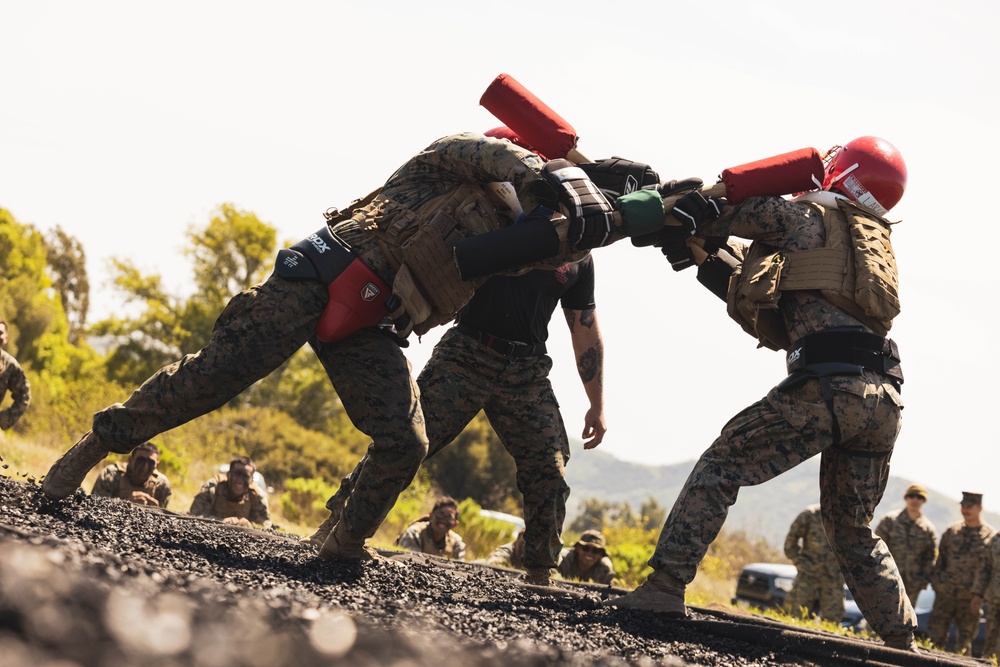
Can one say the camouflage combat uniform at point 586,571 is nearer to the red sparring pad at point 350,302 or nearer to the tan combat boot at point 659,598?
the tan combat boot at point 659,598

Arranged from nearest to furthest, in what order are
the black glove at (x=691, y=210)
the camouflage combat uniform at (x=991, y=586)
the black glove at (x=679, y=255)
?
1. the black glove at (x=691, y=210)
2. the black glove at (x=679, y=255)
3. the camouflage combat uniform at (x=991, y=586)

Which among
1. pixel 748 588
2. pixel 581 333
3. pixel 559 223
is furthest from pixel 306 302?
pixel 748 588

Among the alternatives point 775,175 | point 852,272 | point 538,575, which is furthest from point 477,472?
point 852,272

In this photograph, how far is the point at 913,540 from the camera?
→ 13.0 metres

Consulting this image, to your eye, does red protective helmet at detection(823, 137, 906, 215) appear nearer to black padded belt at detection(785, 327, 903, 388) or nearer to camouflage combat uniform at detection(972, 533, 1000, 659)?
black padded belt at detection(785, 327, 903, 388)

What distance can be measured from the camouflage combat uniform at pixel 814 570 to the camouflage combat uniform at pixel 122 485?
7.59 meters

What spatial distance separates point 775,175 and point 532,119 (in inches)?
45.4

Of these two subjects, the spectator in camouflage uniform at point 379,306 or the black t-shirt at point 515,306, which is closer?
the spectator in camouflage uniform at point 379,306

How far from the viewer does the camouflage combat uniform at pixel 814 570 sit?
1283cm

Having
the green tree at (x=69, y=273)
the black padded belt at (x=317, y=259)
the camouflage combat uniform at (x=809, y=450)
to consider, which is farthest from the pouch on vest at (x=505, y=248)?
the green tree at (x=69, y=273)

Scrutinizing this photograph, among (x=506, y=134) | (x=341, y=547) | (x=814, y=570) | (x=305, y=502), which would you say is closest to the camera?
(x=341, y=547)

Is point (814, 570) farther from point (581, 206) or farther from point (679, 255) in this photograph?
point (581, 206)

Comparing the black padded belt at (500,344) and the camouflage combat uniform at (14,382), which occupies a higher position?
the black padded belt at (500,344)

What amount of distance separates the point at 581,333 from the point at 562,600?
2250 mm
